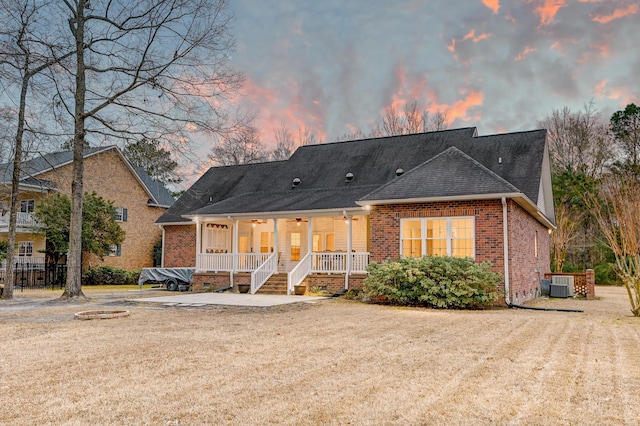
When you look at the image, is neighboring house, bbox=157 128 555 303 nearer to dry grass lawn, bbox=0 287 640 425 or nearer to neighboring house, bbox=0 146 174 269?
dry grass lawn, bbox=0 287 640 425

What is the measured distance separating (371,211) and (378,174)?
18.7 feet

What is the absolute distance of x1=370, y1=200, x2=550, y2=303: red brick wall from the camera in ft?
48.2

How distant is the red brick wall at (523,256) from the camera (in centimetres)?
1475

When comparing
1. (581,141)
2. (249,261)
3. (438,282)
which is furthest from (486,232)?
(581,141)

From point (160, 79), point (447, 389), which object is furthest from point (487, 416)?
point (160, 79)

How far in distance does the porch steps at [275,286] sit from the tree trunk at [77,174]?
6.18 meters

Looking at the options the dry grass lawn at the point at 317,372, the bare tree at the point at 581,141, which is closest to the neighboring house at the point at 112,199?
the dry grass lawn at the point at 317,372

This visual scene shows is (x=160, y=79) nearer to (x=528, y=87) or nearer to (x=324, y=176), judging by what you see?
(x=324, y=176)

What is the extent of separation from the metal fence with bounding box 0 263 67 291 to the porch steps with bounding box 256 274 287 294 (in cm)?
1263

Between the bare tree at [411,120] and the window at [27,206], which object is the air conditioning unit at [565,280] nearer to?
the bare tree at [411,120]

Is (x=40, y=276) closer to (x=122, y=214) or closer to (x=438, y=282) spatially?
(x=122, y=214)

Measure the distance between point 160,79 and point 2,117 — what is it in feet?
20.2

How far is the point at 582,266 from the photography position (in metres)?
33.2

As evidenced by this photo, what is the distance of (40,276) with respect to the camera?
26.5 metres
